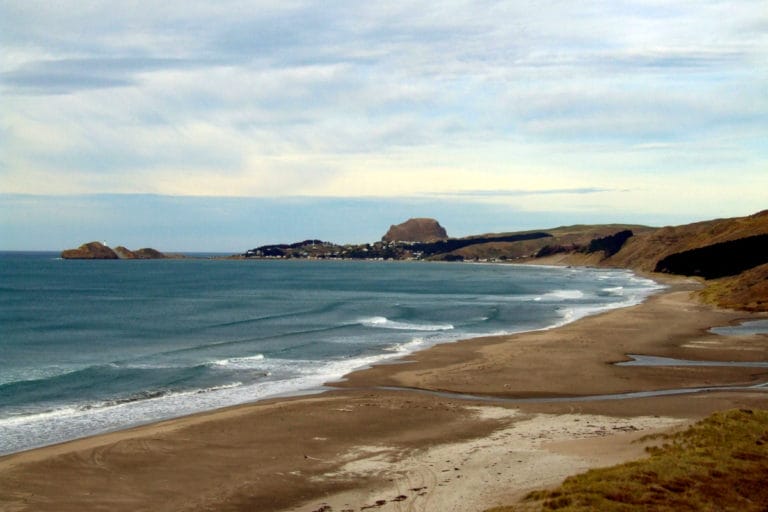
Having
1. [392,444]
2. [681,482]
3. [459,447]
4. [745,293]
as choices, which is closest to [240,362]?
Answer: [392,444]

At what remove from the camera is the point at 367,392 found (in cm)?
3048

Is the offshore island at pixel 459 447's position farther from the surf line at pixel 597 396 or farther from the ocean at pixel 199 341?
the ocean at pixel 199 341

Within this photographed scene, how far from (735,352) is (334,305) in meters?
47.3

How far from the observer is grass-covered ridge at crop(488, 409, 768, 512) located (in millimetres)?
13898

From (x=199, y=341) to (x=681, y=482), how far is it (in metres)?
39.3

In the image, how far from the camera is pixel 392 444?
21875 mm

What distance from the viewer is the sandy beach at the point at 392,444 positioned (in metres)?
17.1

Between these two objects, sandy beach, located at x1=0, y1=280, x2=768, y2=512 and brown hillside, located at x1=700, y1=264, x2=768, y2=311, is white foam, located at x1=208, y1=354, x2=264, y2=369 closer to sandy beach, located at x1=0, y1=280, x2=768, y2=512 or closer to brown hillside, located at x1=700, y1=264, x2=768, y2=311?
sandy beach, located at x1=0, y1=280, x2=768, y2=512

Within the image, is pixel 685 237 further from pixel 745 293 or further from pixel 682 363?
pixel 682 363

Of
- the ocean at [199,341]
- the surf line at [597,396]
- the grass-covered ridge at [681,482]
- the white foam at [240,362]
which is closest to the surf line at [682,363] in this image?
the surf line at [597,396]

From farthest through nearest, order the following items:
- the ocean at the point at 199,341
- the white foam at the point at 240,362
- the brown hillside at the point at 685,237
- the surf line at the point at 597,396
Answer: the brown hillside at the point at 685,237
the white foam at the point at 240,362
the surf line at the point at 597,396
the ocean at the point at 199,341

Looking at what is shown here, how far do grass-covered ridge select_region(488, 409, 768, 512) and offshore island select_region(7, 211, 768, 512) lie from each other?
0.15 ft

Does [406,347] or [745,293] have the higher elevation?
[745,293]

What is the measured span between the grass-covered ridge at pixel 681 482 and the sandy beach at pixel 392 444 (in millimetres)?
1319
